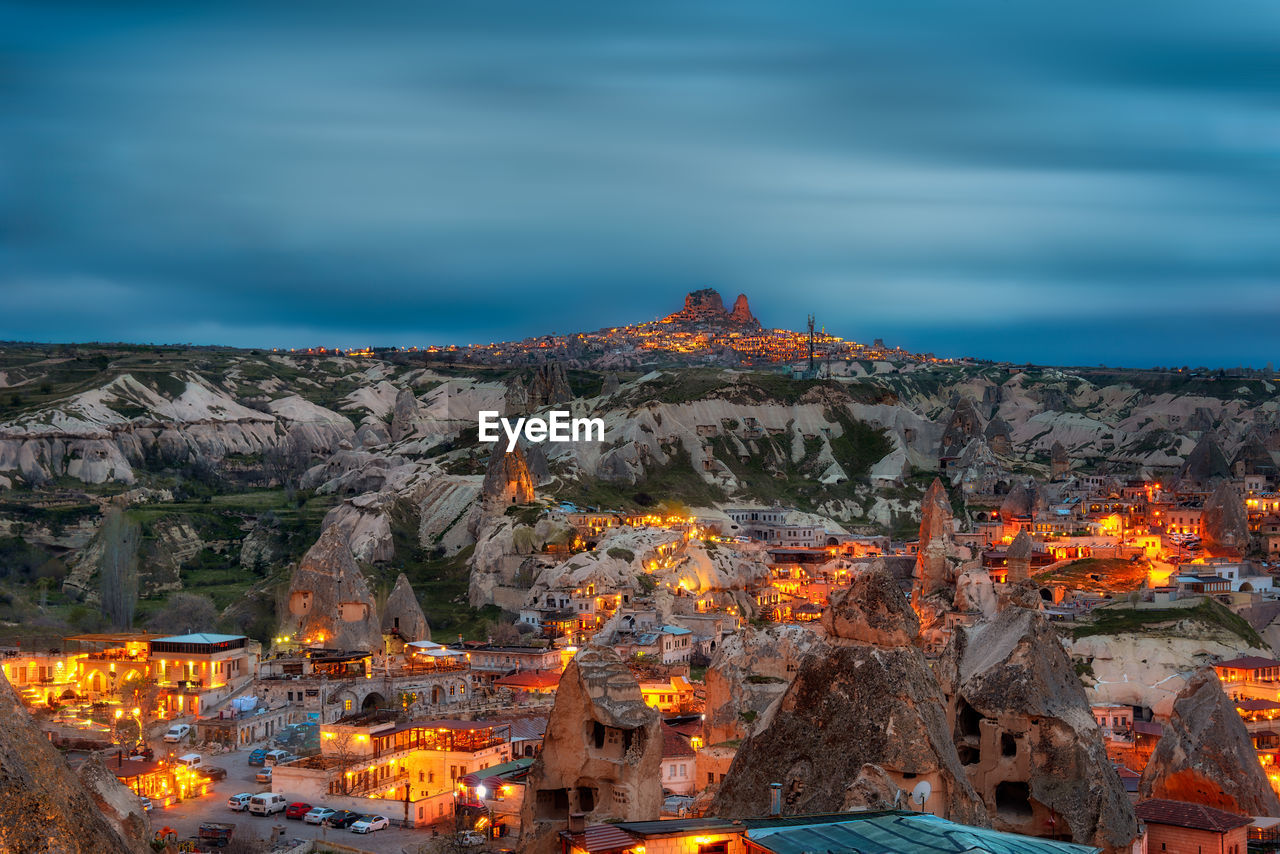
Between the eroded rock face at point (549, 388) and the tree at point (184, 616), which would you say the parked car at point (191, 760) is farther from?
the eroded rock face at point (549, 388)

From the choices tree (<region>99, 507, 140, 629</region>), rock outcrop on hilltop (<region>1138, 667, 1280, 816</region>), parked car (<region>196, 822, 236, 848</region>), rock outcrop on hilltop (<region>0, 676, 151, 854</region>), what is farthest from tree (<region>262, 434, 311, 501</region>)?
rock outcrop on hilltop (<region>0, 676, 151, 854</region>)

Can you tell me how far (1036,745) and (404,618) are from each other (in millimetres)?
60810

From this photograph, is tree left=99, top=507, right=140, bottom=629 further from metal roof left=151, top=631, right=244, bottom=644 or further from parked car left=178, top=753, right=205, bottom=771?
parked car left=178, top=753, right=205, bottom=771

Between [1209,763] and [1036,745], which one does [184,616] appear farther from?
[1036,745]

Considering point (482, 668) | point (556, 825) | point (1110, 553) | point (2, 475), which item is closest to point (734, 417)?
point (1110, 553)

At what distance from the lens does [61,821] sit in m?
13.9

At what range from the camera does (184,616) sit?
268ft

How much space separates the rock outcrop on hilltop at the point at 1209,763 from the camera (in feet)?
115

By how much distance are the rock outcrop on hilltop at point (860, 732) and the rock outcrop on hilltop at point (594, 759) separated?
167 cm

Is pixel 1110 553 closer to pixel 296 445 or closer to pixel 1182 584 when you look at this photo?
pixel 1182 584

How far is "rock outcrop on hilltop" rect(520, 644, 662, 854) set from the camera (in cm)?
1784

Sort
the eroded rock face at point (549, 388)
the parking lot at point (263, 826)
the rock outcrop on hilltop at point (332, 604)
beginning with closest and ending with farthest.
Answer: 1. the parking lot at point (263, 826)
2. the rock outcrop on hilltop at point (332, 604)
3. the eroded rock face at point (549, 388)

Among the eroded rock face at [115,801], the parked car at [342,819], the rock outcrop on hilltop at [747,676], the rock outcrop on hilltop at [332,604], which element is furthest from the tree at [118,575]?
the eroded rock face at [115,801]

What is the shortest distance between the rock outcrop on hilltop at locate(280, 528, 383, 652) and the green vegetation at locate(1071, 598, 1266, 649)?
36193mm
